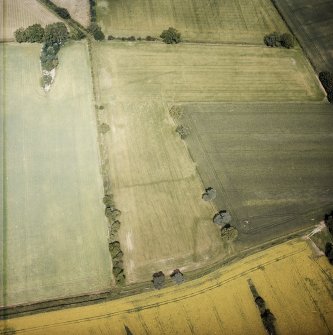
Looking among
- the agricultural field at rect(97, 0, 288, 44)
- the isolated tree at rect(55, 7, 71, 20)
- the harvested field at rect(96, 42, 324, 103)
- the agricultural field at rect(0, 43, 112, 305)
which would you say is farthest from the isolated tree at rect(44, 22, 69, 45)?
the agricultural field at rect(97, 0, 288, 44)

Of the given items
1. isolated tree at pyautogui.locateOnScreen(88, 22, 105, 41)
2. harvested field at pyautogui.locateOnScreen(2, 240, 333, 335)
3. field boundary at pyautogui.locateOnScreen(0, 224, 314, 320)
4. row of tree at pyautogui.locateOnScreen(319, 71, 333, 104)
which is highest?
isolated tree at pyautogui.locateOnScreen(88, 22, 105, 41)

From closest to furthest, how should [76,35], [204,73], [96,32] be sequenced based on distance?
[204,73] → [76,35] → [96,32]

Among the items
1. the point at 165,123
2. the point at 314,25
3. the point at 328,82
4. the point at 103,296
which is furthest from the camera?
the point at 314,25

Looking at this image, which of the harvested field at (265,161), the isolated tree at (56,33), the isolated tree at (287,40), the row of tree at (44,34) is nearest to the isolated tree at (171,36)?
the row of tree at (44,34)

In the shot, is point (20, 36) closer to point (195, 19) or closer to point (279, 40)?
point (195, 19)

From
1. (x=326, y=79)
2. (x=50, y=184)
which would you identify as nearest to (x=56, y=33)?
(x=50, y=184)

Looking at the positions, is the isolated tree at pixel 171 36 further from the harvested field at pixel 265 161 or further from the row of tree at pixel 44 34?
the harvested field at pixel 265 161

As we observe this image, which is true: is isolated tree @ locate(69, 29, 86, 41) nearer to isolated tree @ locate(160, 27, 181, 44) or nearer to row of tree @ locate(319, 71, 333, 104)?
isolated tree @ locate(160, 27, 181, 44)
